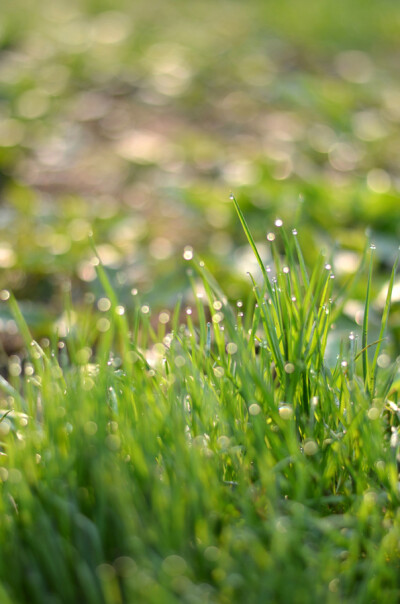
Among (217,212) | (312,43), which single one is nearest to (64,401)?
(217,212)

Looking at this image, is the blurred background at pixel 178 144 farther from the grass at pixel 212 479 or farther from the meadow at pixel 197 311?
the grass at pixel 212 479

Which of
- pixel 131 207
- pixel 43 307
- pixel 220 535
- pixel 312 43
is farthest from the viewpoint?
pixel 312 43

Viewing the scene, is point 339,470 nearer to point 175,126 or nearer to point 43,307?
point 43,307

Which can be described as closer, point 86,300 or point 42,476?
point 42,476

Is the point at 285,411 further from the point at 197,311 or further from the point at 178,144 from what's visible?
the point at 178,144

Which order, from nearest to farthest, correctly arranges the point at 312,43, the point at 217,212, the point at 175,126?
the point at 217,212 < the point at 175,126 < the point at 312,43

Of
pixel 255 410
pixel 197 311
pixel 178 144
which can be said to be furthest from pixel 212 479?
pixel 178 144

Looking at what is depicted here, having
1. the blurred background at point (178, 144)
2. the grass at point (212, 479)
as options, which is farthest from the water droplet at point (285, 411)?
the blurred background at point (178, 144)
